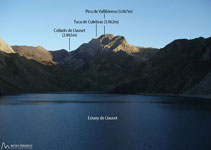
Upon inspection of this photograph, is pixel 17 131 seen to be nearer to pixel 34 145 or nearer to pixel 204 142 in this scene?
pixel 34 145

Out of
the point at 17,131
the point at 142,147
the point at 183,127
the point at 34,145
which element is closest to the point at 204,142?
the point at 142,147

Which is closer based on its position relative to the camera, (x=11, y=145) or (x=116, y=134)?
(x=11, y=145)

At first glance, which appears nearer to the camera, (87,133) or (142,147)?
(142,147)

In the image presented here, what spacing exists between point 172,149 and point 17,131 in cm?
3393

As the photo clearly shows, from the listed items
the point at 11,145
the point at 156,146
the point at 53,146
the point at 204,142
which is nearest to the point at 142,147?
the point at 156,146

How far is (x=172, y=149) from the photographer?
42.8m

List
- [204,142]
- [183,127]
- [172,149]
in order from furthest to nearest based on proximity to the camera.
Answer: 1. [183,127]
2. [204,142]
3. [172,149]

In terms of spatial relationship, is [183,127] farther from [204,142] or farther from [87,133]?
[87,133]

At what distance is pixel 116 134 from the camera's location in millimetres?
56062

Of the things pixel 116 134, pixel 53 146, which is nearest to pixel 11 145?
pixel 53 146

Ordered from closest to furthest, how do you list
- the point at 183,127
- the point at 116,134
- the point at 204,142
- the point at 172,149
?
the point at 172,149
the point at 204,142
the point at 116,134
the point at 183,127

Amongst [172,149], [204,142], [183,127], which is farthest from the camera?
[183,127]

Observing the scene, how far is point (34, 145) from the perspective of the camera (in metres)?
45.2

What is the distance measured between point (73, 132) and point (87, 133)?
3.27 m
